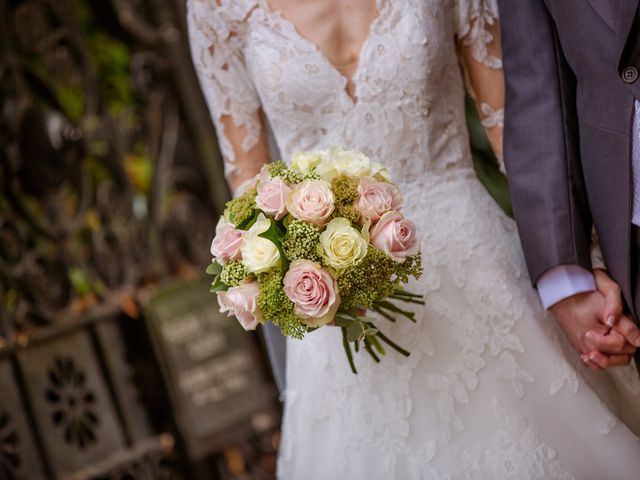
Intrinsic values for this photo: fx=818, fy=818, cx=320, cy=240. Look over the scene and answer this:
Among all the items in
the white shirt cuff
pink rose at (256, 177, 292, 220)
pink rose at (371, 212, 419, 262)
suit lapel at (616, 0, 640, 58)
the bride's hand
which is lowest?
the bride's hand

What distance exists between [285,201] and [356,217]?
15cm

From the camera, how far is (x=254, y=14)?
81.1 inches

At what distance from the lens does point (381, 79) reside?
195 cm

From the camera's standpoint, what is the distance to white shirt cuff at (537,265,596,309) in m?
1.87

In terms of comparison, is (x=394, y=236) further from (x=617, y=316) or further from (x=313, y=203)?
(x=617, y=316)

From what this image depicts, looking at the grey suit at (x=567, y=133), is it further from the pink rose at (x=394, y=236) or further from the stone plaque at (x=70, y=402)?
the stone plaque at (x=70, y=402)

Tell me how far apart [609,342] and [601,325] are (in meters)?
0.05

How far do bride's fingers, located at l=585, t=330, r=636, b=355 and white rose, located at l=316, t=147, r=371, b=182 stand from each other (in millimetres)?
647

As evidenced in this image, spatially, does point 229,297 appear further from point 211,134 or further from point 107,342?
point 211,134

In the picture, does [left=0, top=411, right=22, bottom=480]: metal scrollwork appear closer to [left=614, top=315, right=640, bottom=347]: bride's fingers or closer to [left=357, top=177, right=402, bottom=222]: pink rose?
[left=357, top=177, right=402, bottom=222]: pink rose

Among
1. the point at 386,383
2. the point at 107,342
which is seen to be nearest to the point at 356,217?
the point at 386,383

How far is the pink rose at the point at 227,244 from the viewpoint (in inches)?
66.9

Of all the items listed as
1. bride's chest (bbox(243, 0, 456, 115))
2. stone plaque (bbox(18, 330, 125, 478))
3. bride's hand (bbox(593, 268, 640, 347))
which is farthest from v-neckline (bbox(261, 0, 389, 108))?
stone plaque (bbox(18, 330, 125, 478))

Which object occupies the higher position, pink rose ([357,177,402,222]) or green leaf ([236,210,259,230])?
green leaf ([236,210,259,230])
